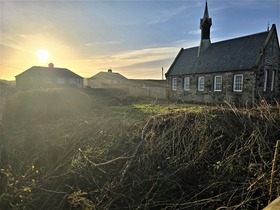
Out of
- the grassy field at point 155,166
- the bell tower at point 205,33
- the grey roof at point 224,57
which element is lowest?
the grassy field at point 155,166

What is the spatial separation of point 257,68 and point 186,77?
8275mm

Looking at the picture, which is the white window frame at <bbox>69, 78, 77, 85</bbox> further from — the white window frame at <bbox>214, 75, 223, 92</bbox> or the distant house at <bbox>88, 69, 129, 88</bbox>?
the white window frame at <bbox>214, 75, 223, 92</bbox>

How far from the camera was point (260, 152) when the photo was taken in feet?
13.1

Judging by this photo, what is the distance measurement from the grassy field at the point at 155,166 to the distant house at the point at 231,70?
34.3 feet

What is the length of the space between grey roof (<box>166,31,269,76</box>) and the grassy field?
13.4m

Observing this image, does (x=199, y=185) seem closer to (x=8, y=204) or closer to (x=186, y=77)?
(x=8, y=204)

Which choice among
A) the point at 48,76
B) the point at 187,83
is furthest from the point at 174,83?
the point at 48,76

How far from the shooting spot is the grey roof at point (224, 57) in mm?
16703

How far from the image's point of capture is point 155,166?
13.0 feet

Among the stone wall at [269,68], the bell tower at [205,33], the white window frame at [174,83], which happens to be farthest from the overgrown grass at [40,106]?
the bell tower at [205,33]

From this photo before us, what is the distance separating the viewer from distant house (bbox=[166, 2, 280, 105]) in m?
16.1

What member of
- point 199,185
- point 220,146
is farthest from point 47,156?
point 220,146

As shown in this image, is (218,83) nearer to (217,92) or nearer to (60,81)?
(217,92)

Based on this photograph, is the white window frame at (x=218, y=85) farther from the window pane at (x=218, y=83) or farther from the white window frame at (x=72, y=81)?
the white window frame at (x=72, y=81)
